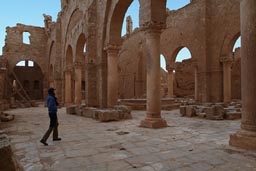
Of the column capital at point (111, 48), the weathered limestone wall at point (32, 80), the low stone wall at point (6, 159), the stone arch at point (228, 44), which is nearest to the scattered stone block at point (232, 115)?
the column capital at point (111, 48)

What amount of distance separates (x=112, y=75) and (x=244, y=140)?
7.07 meters

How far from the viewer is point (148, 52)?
297 inches

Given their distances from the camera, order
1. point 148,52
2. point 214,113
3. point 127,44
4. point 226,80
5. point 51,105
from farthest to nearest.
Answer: point 127,44 < point 226,80 < point 214,113 < point 148,52 < point 51,105

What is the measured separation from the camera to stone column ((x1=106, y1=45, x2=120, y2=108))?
10570 mm

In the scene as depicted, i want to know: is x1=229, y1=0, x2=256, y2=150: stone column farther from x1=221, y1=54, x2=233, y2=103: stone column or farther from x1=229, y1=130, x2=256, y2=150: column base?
x1=221, y1=54, x2=233, y2=103: stone column

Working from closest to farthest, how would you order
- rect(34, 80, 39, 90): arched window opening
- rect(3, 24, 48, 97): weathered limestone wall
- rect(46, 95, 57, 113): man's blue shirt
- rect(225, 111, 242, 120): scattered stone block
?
rect(46, 95, 57, 113): man's blue shirt, rect(225, 111, 242, 120): scattered stone block, rect(3, 24, 48, 97): weathered limestone wall, rect(34, 80, 39, 90): arched window opening

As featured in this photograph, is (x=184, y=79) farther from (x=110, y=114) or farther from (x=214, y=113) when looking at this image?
(x=110, y=114)

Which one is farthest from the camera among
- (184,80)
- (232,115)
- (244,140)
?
(184,80)

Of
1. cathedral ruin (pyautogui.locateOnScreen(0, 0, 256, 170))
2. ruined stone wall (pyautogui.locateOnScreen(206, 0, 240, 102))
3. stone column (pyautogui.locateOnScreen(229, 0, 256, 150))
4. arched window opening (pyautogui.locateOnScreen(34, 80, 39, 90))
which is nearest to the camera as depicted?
stone column (pyautogui.locateOnScreen(229, 0, 256, 150))

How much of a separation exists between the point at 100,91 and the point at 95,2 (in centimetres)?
534

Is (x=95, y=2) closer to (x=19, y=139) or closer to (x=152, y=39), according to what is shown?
(x=152, y=39)

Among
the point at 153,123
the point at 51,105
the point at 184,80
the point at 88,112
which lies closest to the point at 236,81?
the point at 184,80

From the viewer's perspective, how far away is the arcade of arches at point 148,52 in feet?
15.8

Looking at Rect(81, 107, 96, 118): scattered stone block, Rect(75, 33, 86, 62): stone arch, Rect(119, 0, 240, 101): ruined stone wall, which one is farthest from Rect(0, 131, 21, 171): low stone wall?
Rect(119, 0, 240, 101): ruined stone wall
